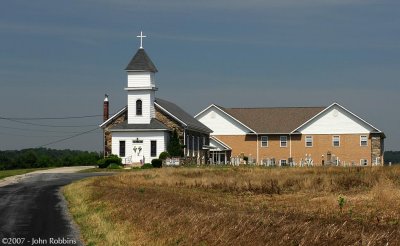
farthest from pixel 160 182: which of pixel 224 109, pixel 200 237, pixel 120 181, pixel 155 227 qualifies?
pixel 224 109

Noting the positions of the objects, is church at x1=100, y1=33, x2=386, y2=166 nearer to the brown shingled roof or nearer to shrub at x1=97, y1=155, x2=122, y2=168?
the brown shingled roof

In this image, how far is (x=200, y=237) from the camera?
45.4 feet

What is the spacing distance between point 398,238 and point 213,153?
71.2 m

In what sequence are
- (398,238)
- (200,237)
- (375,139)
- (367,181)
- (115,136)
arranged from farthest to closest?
(375,139), (115,136), (367,181), (200,237), (398,238)

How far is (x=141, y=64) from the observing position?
65500 mm

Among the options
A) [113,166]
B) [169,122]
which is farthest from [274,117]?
[113,166]

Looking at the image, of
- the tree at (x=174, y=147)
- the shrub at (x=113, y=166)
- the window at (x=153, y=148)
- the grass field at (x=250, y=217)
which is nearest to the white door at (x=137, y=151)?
the window at (x=153, y=148)

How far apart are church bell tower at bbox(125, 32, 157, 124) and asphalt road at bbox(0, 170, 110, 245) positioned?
34.0 metres

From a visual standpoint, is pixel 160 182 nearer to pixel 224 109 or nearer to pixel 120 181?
pixel 120 181

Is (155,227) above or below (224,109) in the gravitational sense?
below

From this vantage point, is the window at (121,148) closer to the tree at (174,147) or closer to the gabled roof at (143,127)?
the gabled roof at (143,127)

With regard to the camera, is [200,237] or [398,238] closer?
[398,238]

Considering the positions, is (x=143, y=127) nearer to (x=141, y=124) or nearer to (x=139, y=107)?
(x=141, y=124)

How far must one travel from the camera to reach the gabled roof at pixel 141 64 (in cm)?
6525
